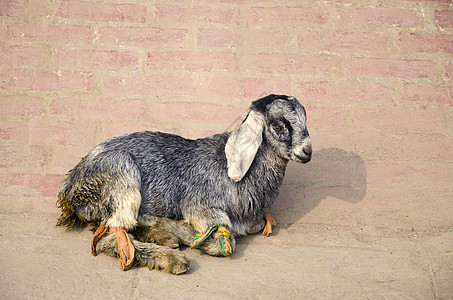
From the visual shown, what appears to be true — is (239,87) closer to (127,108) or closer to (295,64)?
(295,64)

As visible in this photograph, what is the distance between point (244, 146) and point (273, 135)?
20 cm

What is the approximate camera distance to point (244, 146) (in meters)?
3.34

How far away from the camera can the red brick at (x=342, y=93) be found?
14.0 feet

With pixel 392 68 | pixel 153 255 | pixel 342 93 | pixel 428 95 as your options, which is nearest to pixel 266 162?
pixel 153 255

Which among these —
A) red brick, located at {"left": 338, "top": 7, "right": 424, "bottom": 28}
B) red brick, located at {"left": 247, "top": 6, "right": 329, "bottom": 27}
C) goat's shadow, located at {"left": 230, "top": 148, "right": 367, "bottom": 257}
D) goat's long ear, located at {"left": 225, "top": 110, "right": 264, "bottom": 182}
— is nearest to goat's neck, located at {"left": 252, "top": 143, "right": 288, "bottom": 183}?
goat's long ear, located at {"left": 225, "top": 110, "right": 264, "bottom": 182}

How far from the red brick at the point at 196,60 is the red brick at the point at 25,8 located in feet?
3.06

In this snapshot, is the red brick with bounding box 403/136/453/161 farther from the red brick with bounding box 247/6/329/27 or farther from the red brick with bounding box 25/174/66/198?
the red brick with bounding box 25/174/66/198

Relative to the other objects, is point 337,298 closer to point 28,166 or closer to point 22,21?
point 28,166

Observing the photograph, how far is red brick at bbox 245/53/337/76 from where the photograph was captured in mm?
4297

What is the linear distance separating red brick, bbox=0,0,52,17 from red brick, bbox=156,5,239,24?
91cm

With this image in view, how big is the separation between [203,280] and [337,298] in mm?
731

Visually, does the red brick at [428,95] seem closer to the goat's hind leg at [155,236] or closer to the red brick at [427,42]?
the red brick at [427,42]

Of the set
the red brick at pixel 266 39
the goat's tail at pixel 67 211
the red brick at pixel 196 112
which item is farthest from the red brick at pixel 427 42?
the goat's tail at pixel 67 211

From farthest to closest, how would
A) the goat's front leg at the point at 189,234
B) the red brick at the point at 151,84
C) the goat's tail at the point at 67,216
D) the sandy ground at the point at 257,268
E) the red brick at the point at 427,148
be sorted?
the red brick at the point at 151,84 < the red brick at the point at 427,148 < the goat's tail at the point at 67,216 < the goat's front leg at the point at 189,234 < the sandy ground at the point at 257,268
